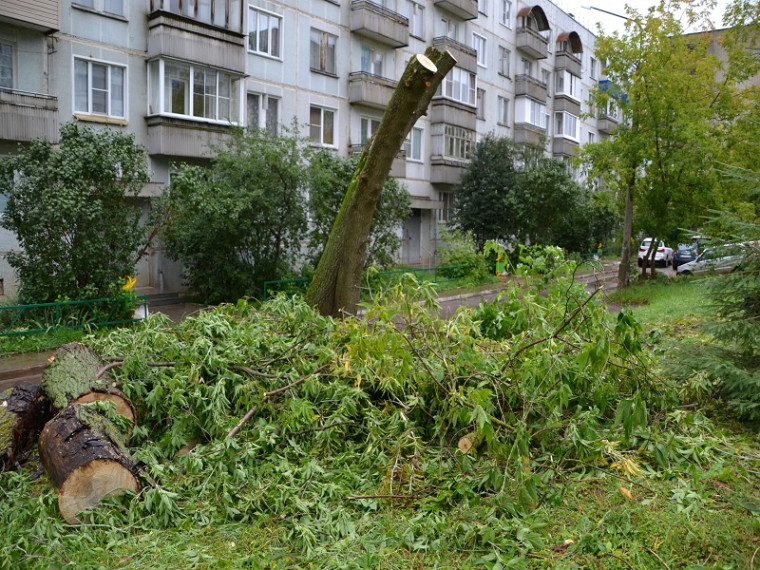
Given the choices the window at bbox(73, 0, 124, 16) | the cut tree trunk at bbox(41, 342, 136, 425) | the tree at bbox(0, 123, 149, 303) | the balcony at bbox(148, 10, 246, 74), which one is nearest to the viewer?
the cut tree trunk at bbox(41, 342, 136, 425)

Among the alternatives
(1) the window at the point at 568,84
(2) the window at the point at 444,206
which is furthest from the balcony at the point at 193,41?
(1) the window at the point at 568,84

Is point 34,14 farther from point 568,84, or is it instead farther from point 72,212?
point 568,84

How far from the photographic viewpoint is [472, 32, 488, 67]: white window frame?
35.5 m

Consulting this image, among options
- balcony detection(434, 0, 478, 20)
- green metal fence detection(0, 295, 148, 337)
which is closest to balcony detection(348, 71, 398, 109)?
balcony detection(434, 0, 478, 20)

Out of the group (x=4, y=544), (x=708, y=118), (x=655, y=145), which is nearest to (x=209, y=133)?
(x=655, y=145)

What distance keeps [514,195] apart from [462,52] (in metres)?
9.50

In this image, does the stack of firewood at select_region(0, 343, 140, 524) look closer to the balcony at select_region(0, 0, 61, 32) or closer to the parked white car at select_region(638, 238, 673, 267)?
the balcony at select_region(0, 0, 61, 32)

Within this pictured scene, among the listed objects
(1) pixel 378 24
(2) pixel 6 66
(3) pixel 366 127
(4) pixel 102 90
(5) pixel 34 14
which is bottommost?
(4) pixel 102 90

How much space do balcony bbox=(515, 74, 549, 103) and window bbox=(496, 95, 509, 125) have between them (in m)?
1.08

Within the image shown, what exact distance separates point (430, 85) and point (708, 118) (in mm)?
14285

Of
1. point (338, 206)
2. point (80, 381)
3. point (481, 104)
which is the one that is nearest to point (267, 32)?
point (338, 206)

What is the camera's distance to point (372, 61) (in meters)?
28.8

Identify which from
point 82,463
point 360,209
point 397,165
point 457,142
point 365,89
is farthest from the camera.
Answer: point 457,142

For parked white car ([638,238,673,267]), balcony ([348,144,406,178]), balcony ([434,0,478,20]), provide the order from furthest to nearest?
1. parked white car ([638,238,673,267])
2. balcony ([434,0,478,20])
3. balcony ([348,144,406,178])
